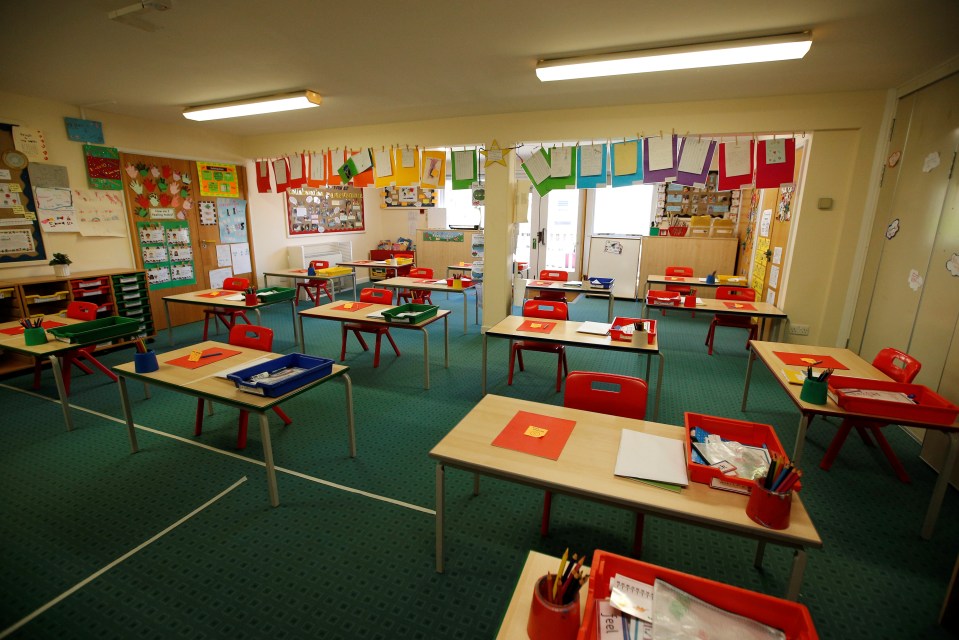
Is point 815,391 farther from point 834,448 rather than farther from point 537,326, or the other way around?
point 537,326

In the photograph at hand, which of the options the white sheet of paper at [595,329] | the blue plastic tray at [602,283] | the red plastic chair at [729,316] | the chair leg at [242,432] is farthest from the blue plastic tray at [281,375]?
the red plastic chair at [729,316]

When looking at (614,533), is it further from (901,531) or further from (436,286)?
(436,286)

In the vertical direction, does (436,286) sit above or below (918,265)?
below

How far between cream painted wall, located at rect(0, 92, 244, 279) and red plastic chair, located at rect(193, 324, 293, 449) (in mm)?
3428

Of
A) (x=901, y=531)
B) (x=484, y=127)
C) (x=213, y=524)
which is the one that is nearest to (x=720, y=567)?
(x=901, y=531)

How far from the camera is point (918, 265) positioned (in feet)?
11.6

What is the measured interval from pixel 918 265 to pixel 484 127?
15.4 ft

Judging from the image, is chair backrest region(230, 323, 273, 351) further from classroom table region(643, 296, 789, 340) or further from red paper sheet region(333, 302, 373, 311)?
classroom table region(643, 296, 789, 340)

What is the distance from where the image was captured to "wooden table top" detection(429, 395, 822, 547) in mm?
1400

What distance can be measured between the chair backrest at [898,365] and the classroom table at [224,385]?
11.9 feet

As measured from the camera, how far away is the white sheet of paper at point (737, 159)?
4.61 m

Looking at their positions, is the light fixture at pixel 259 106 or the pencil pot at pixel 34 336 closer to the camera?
the pencil pot at pixel 34 336

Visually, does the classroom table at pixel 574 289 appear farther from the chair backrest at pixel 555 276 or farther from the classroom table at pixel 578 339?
the classroom table at pixel 578 339

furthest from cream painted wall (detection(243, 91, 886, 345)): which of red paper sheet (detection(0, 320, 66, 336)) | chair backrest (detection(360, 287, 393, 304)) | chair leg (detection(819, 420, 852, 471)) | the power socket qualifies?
red paper sheet (detection(0, 320, 66, 336))
